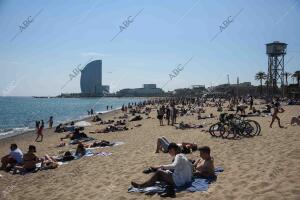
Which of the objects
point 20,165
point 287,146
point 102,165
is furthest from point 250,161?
point 20,165

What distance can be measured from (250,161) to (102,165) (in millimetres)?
4346

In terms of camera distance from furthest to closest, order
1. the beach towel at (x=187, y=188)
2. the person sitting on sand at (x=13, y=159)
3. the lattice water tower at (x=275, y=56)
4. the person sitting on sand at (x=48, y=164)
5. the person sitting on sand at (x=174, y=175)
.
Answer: the lattice water tower at (x=275, y=56)
the person sitting on sand at (x=13, y=159)
the person sitting on sand at (x=48, y=164)
the person sitting on sand at (x=174, y=175)
the beach towel at (x=187, y=188)

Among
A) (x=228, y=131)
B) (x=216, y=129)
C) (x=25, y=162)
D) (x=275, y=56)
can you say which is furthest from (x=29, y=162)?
(x=275, y=56)

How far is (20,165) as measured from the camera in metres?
10.9

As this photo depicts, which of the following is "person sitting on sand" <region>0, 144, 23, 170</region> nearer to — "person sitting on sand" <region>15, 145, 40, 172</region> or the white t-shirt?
"person sitting on sand" <region>15, 145, 40, 172</region>

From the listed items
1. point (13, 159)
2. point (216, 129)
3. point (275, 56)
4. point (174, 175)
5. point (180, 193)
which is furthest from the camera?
point (275, 56)

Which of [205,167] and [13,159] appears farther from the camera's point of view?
[13,159]

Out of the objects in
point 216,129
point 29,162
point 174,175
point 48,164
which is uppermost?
point 216,129

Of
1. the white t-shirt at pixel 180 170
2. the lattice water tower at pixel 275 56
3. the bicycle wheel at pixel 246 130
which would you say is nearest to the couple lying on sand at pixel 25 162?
the white t-shirt at pixel 180 170

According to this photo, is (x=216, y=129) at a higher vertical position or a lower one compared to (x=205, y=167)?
higher

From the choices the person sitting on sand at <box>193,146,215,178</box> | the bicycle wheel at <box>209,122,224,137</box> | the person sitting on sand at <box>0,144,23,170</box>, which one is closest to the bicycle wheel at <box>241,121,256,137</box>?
the bicycle wheel at <box>209,122,224,137</box>

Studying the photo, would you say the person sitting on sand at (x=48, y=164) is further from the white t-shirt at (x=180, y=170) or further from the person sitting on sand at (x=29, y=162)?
the white t-shirt at (x=180, y=170)

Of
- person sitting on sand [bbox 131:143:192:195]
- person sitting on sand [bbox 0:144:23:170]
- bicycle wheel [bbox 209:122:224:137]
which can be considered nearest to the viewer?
person sitting on sand [bbox 131:143:192:195]

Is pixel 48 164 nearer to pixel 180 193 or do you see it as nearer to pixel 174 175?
pixel 174 175
